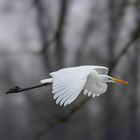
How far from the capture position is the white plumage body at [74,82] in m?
0.92

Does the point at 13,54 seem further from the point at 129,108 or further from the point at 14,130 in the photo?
the point at 129,108

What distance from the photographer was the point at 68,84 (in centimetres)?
95

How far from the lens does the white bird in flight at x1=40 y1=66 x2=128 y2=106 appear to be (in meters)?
0.92

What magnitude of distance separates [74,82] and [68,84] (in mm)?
10

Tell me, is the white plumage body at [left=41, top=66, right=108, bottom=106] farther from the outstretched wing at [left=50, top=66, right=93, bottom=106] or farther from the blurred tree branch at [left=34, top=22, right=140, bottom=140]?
the blurred tree branch at [left=34, top=22, right=140, bottom=140]

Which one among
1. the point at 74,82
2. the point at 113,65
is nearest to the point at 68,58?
the point at 113,65

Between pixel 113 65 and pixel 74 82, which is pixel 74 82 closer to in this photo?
pixel 74 82

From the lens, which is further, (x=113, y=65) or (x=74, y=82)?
(x=113, y=65)

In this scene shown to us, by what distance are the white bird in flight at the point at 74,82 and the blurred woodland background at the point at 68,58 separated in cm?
132

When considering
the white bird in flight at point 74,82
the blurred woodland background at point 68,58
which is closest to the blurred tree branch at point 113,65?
the blurred woodland background at point 68,58

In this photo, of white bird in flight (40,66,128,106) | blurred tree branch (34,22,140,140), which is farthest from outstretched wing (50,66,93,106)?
blurred tree branch (34,22,140,140)

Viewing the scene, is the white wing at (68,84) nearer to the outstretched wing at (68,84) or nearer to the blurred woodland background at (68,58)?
the outstretched wing at (68,84)

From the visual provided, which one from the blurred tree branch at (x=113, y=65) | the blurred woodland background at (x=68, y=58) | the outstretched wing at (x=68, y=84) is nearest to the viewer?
the outstretched wing at (x=68, y=84)

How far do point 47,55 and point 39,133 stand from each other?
12.8 inches
